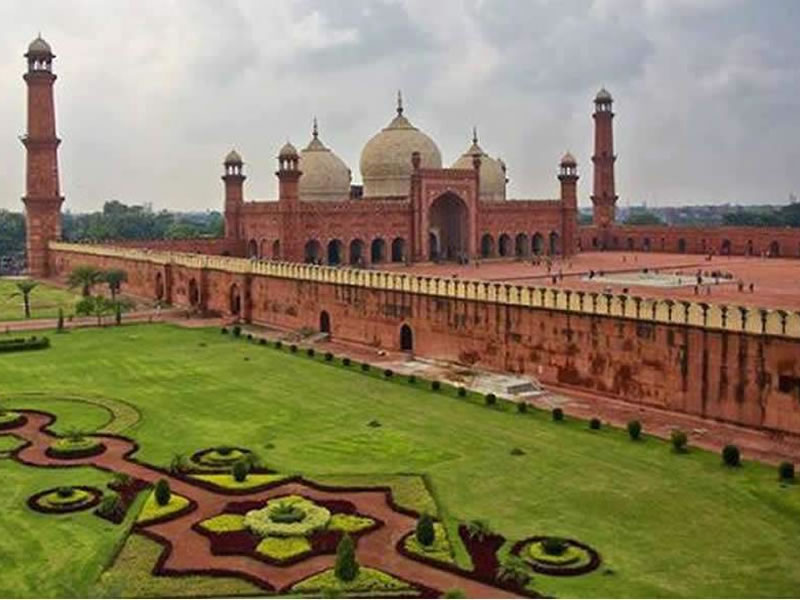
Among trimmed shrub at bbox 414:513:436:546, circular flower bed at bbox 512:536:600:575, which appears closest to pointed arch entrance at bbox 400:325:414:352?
trimmed shrub at bbox 414:513:436:546

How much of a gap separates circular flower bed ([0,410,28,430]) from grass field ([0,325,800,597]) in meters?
0.85

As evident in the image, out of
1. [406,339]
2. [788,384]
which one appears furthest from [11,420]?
[788,384]

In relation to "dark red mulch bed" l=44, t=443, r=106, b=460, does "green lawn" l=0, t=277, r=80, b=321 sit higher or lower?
higher

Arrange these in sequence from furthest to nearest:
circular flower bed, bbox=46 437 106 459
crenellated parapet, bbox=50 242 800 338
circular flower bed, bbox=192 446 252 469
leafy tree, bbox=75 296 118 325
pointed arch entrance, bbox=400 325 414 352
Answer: leafy tree, bbox=75 296 118 325 → pointed arch entrance, bbox=400 325 414 352 → crenellated parapet, bbox=50 242 800 338 → circular flower bed, bbox=46 437 106 459 → circular flower bed, bbox=192 446 252 469

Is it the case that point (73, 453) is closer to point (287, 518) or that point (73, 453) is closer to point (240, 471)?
point (240, 471)

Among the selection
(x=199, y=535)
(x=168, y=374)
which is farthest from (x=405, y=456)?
(x=168, y=374)

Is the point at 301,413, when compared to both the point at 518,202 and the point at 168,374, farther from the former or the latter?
the point at 518,202

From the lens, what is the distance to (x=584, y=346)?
2147cm

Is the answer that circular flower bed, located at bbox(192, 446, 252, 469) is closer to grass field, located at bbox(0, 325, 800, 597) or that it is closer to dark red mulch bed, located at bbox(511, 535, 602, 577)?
grass field, located at bbox(0, 325, 800, 597)

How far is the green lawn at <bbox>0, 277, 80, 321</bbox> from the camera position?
35844 mm

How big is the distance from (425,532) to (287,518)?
2.02m

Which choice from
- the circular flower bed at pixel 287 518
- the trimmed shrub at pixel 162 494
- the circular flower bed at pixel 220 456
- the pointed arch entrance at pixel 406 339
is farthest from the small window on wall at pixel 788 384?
the pointed arch entrance at pixel 406 339

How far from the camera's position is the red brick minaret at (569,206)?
5072cm

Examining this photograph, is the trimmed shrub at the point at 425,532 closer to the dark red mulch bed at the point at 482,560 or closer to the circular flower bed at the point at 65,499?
the dark red mulch bed at the point at 482,560
